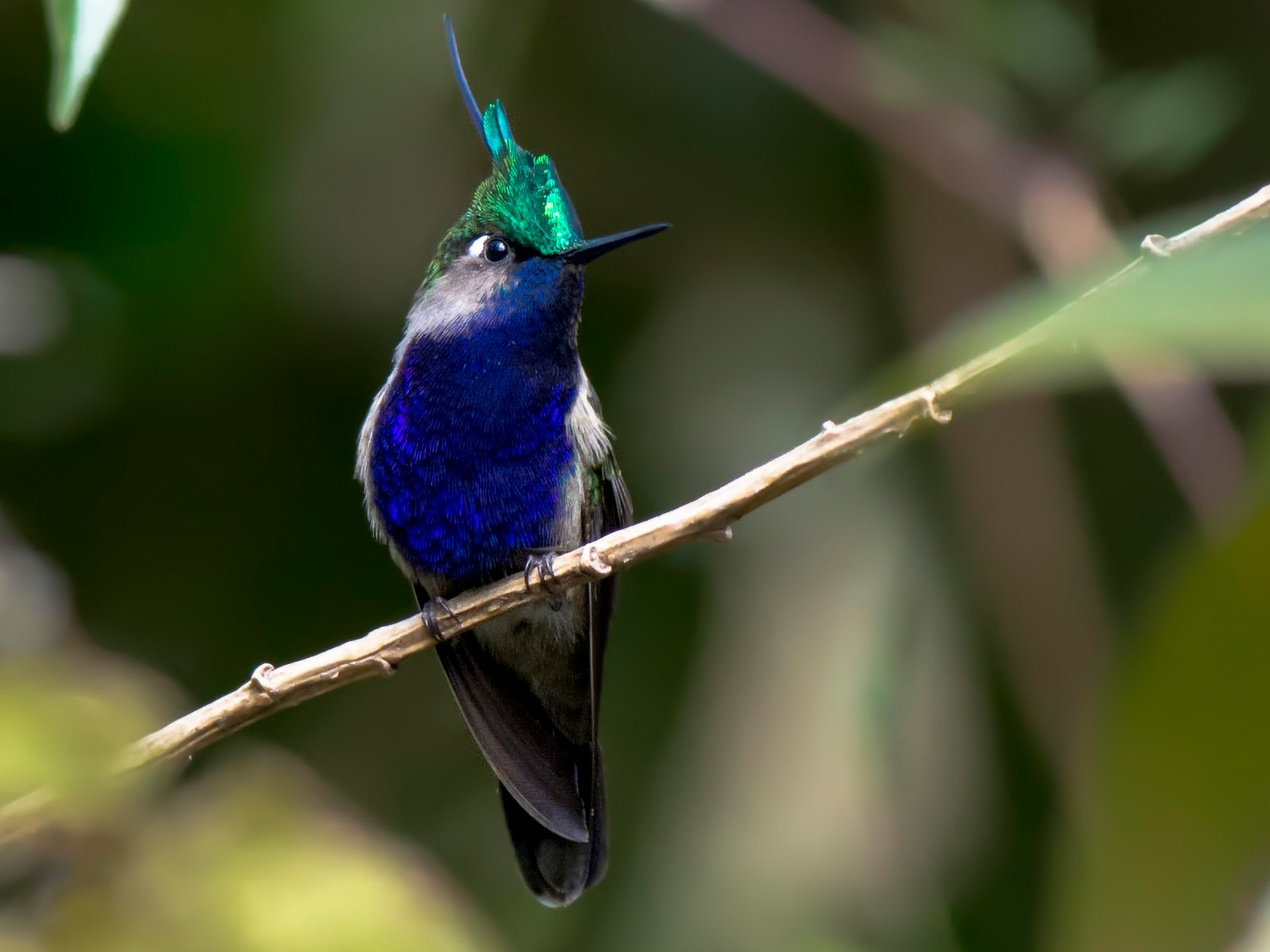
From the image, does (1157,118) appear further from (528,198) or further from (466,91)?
(466,91)

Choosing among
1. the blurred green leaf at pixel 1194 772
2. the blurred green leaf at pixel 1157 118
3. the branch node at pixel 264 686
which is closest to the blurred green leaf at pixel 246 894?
the blurred green leaf at pixel 1194 772

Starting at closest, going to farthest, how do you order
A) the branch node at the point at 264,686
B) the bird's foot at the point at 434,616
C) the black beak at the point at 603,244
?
the branch node at the point at 264,686 → the bird's foot at the point at 434,616 → the black beak at the point at 603,244

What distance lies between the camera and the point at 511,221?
334cm

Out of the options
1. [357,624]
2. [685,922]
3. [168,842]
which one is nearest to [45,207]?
[357,624]

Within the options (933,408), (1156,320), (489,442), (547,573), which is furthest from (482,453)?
(1156,320)

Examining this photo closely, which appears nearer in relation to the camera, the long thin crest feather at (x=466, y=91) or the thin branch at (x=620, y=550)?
the thin branch at (x=620, y=550)

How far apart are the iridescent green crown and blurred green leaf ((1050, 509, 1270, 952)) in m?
2.47

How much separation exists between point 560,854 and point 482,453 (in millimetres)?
884

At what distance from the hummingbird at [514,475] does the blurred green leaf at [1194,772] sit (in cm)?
221

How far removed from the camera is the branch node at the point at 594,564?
7.42 ft

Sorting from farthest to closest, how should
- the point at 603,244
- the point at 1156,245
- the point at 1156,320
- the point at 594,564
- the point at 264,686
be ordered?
the point at 603,244, the point at 594,564, the point at 264,686, the point at 1156,245, the point at 1156,320

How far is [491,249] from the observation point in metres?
3.39

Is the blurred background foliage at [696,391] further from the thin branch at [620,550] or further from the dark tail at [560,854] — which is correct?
the thin branch at [620,550]

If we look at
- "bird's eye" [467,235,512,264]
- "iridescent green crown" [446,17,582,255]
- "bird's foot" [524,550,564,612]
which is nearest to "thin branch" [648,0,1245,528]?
"iridescent green crown" [446,17,582,255]
